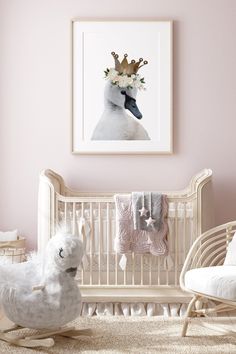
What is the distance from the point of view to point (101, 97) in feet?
14.3

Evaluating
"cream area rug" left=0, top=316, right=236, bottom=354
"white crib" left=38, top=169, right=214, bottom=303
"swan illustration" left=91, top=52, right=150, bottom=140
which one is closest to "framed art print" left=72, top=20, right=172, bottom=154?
"swan illustration" left=91, top=52, right=150, bottom=140

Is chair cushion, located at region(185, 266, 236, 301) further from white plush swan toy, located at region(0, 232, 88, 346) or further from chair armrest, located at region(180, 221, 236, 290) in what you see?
white plush swan toy, located at region(0, 232, 88, 346)

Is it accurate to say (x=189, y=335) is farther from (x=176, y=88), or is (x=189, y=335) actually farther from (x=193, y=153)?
(x=176, y=88)

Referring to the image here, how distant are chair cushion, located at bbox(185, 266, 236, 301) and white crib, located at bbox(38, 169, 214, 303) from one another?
0.69m

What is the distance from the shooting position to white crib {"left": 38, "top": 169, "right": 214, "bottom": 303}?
3.87 meters

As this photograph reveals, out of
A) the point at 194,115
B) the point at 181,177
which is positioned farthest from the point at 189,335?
the point at 194,115

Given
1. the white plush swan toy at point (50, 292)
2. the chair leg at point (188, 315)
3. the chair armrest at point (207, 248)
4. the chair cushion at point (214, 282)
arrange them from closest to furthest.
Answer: the chair cushion at point (214, 282), the white plush swan toy at point (50, 292), the chair leg at point (188, 315), the chair armrest at point (207, 248)

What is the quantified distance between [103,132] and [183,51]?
716 mm

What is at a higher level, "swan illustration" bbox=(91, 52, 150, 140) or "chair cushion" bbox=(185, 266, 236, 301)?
"swan illustration" bbox=(91, 52, 150, 140)

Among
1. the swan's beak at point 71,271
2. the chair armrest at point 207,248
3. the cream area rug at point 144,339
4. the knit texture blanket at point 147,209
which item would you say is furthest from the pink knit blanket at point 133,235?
the swan's beak at point 71,271

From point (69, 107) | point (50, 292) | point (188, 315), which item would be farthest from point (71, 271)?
point (69, 107)

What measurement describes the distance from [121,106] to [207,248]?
4.00 ft

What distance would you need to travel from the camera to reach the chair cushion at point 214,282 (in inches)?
118

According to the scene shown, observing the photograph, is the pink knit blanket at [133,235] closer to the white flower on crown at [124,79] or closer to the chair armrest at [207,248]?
the chair armrest at [207,248]
